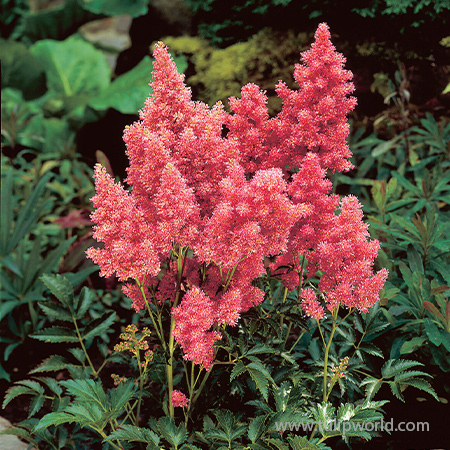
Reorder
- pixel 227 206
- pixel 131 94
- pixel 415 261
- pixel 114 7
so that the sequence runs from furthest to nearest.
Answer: pixel 114 7 → pixel 131 94 → pixel 415 261 → pixel 227 206

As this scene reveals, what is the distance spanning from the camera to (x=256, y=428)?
1.25m

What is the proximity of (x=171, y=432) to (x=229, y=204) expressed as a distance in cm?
61

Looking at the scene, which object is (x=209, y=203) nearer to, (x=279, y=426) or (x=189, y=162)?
(x=189, y=162)

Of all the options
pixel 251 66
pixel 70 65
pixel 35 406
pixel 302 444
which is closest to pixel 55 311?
pixel 35 406

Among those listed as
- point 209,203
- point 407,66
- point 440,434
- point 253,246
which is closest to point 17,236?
point 209,203

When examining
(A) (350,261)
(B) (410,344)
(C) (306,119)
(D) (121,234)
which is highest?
(C) (306,119)

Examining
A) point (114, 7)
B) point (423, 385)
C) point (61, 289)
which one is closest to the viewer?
point (423, 385)

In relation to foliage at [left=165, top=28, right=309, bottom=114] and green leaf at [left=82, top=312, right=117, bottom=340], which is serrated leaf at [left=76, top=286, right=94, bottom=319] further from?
foliage at [left=165, top=28, right=309, bottom=114]

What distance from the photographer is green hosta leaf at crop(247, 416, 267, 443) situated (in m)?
1.23

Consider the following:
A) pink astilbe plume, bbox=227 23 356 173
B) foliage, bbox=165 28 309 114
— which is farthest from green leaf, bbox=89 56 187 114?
pink astilbe plume, bbox=227 23 356 173

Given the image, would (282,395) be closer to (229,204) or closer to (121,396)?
(121,396)

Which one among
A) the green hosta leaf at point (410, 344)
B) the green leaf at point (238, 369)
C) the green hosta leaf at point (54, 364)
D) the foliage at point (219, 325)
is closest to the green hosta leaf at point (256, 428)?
the foliage at point (219, 325)

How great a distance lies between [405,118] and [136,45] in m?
2.97

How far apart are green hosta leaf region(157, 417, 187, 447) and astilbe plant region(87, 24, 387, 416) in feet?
0.28
